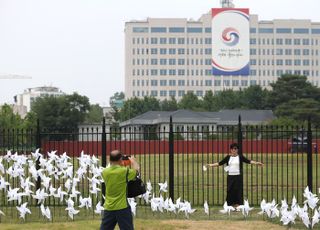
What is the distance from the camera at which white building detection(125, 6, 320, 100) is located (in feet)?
524

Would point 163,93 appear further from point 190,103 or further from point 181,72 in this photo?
point 190,103

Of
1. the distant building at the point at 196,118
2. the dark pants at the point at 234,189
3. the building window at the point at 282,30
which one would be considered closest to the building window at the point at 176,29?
the building window at the point at 282,30

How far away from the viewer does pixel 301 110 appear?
261 ft

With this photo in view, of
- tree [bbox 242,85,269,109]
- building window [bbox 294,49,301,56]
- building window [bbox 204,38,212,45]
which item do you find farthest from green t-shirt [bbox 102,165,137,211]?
building window [bbox 294,49,301,56]

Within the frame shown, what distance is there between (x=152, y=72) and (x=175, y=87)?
6980mm

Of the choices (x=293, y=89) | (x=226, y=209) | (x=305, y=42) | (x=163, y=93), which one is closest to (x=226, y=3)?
(x=163, y=93)

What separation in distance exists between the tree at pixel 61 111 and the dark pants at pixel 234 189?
75982 millimetres

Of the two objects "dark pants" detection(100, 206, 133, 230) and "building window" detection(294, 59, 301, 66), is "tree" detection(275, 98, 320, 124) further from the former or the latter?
"building window" detection(294, 59, 301, 66)

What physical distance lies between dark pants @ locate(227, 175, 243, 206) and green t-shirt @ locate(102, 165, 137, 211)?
6326 mm

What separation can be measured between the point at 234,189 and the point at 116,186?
654 cm

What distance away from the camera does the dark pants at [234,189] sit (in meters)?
15.7

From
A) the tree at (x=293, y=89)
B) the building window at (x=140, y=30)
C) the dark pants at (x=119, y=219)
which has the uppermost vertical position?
the building window at (x=140, y=30)

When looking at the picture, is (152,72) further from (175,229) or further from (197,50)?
(175,229)

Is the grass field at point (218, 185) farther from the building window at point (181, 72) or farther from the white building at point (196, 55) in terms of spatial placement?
the building window at point (181, 72)
